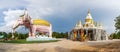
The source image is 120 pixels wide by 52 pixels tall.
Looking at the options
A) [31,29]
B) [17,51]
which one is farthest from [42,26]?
[17,51]

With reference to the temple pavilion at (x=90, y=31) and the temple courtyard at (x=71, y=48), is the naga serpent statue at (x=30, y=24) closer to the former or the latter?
the temple pavilion at (x=90, y=31)

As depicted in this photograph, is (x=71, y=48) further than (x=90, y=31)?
No

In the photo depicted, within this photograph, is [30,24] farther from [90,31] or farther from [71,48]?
[71,48]

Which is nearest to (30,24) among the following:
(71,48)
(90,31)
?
(90,31)

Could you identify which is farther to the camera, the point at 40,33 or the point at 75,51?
the point at 40,33

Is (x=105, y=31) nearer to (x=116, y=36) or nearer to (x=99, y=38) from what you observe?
(x=99, y=38)

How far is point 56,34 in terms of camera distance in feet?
303

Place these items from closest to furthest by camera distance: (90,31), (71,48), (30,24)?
(71,48) → (30,24) → (90,31)

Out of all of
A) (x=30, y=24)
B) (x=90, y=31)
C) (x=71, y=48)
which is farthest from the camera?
(x=90, y=31)

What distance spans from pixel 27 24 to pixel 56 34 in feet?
139

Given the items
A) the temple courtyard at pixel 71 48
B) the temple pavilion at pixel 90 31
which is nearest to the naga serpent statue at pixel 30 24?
the temple pavilion at pixel 90 31

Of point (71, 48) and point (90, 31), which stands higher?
point (90, 31)

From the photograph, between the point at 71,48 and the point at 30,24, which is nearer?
the point at 71,48

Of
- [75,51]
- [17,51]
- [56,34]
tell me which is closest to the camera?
[75,51]
